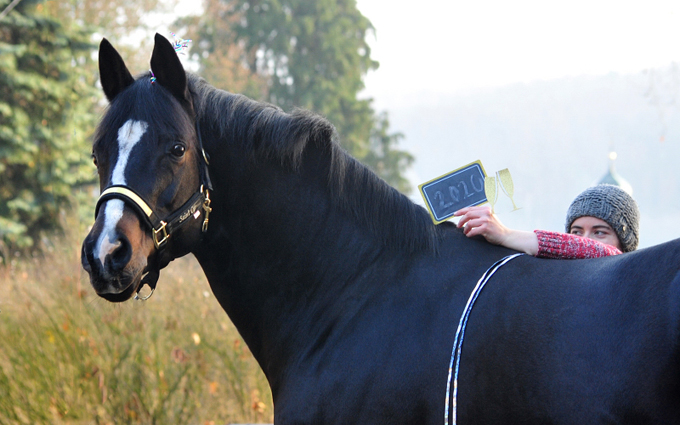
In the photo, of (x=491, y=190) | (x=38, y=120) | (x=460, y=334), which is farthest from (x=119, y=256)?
(x=38, y=120)

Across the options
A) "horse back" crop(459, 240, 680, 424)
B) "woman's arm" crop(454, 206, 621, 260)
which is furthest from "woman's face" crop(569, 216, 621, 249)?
"horse back" crop(459, 240, 680, 424)

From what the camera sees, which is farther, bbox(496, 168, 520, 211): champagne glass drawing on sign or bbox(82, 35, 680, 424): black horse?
bbox(496, 168, 520, 211): champagne glass drawing on sign

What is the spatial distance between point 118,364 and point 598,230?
3710 mm

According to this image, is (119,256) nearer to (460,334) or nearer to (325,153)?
(325,153)

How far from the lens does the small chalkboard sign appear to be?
2.29 meters

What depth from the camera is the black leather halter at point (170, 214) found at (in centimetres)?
193

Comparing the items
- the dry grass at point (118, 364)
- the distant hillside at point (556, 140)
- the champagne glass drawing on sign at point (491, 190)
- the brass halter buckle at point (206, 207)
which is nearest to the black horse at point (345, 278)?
the brass halter buckle at point (206, 207)

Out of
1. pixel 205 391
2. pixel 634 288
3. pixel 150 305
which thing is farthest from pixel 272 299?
pixel 150 305

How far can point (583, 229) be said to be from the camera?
2684 millimetres

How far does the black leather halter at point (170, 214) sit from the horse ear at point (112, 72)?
39 cm

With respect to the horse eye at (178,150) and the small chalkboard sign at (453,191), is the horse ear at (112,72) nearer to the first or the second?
the horse eye at (178,150)

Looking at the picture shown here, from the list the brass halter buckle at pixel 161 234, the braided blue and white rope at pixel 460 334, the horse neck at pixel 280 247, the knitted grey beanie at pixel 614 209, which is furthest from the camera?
the knitted grey beanie at pixel 614 209

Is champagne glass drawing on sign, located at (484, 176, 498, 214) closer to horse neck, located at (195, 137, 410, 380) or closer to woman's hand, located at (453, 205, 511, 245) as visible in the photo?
woman's hand, located at (453, 205, 511, 245)

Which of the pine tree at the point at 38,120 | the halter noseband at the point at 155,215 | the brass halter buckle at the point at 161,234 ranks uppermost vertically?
the pine tree at the point at 38,120
